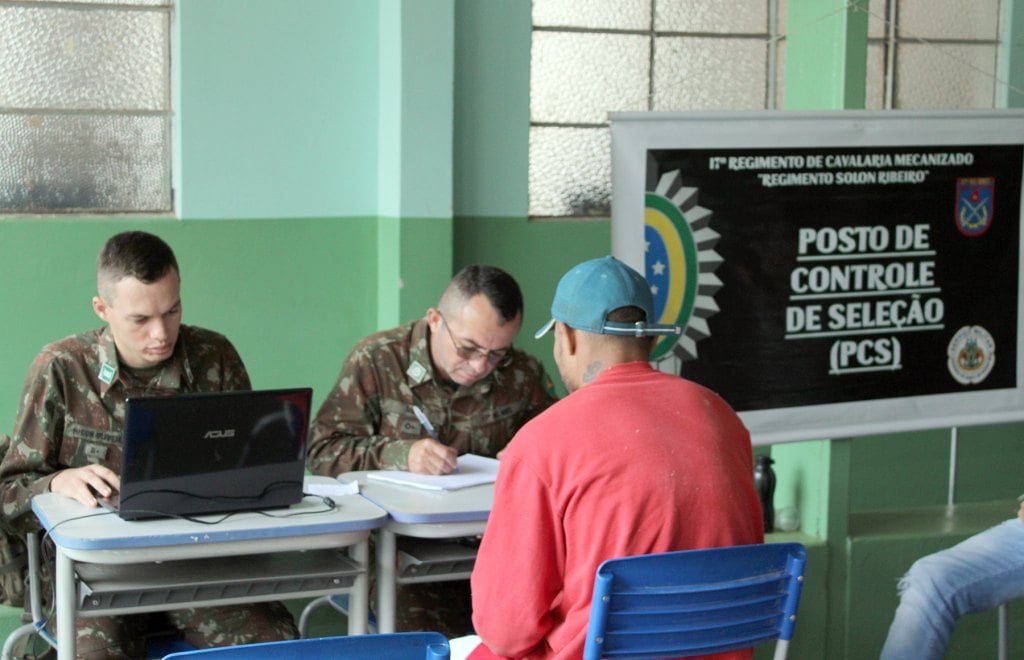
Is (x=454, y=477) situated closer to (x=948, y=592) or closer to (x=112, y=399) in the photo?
(x=112, y=399)

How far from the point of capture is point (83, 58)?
14.4 ft

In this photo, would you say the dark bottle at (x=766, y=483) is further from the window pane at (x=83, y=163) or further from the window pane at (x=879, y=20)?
the window pane at (x=83, y=163)

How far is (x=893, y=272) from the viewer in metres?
4.09

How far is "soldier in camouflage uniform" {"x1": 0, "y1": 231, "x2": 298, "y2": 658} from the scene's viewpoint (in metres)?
3.04

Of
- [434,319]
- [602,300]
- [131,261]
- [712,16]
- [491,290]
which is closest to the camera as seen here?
[602,300]

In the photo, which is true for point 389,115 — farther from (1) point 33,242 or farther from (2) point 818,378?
(2) point 818,378

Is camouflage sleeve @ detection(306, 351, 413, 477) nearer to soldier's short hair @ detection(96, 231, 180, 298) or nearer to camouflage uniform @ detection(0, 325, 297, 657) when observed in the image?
camouflage uniform @ detection(0, 325, 297, 657)

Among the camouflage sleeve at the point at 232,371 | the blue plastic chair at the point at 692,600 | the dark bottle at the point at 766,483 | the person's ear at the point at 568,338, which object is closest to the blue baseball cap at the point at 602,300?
the person's ear at the point at 568,338

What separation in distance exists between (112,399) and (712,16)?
302 centimetres

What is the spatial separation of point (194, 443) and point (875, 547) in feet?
8.21

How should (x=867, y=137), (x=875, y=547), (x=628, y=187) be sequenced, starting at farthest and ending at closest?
(x=875, y=547) < (x=867, y=137) < (x=628, y=187)

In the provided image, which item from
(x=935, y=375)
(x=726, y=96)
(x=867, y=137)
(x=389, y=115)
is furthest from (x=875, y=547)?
(x=389, y=115)

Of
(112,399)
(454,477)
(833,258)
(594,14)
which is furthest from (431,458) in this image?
(594,14)

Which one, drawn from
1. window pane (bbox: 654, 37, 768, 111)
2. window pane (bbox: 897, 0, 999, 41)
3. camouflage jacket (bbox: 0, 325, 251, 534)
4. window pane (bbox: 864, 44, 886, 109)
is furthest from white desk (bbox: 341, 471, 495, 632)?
window pane (bbox: 897, 0, 999, 41)
